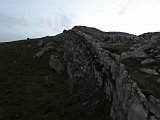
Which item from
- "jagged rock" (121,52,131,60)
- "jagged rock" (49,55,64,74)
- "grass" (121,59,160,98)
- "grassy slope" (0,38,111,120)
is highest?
"jagged rock" (121,52,131,60)

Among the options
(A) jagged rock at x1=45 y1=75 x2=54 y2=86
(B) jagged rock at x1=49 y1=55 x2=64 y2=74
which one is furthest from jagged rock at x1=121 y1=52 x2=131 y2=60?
(B) jagged rock at x1=49 y1=55 x2=64 y2=74

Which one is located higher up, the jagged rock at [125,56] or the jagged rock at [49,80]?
the jagged rock at [125,56]

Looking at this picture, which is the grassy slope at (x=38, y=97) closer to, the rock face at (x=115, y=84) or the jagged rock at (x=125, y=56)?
the rock face at (x=115, y=84)

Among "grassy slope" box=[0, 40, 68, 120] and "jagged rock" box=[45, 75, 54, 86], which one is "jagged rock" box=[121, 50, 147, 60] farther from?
"jagged rock" box=[45, 75, 54, 86]

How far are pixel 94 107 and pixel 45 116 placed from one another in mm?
6340

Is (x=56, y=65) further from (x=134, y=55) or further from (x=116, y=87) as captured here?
(x=116, y=87)

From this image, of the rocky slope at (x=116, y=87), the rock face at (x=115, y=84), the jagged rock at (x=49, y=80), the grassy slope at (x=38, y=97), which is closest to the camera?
the rock face at (x=115, y=84)

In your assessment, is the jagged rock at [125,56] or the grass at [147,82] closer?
the grass at [147,82]

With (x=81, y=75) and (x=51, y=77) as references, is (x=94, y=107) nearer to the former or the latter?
(x=81, y=75)

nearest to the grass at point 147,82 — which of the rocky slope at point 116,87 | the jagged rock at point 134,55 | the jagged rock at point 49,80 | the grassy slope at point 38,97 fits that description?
the rocky slope at point 116,87

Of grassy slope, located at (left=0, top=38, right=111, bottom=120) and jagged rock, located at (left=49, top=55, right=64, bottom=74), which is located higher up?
jagged rock, located at (left=49, top=55, right=64, bottom=74)

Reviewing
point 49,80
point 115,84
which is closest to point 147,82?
point 115,84

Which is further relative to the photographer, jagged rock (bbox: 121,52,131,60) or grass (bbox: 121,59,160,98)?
jagged rock (bbox: 121,52,131,60)

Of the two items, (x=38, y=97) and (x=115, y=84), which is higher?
(x=115, y=84)
